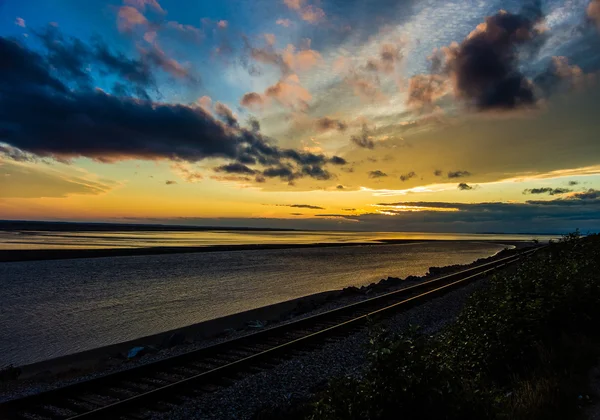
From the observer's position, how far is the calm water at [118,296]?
15.5 meters

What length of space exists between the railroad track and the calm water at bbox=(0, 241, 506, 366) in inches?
257

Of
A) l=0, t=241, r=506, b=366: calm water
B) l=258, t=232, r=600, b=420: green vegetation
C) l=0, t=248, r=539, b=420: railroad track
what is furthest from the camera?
l=0, t=241, r=506, b=366: calm water

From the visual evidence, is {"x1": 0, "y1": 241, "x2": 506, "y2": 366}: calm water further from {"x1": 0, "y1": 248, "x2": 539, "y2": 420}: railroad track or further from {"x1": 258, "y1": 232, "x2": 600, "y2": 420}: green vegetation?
{"x1": 258, "y1": 232, "x2": 600, "y2": 420}: green vegetation

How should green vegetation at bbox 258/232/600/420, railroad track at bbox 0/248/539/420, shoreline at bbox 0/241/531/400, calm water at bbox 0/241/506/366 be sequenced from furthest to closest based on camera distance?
calm water at bbox 0/241/506/366 → shoreline at bbox 0/241/531/400 → railroad track at bbox 0/248/539/420 → green vegetation at bbox 258/232/600/420

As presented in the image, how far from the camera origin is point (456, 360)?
707 centimetres

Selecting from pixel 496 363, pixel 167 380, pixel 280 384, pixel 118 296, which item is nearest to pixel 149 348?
pixel 167 380

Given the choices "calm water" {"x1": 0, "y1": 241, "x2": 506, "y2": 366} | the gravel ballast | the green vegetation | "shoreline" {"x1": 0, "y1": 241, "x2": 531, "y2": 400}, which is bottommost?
"calm water" {"x1": 0, "y1": 241, "x2": 506, "y2": 366}

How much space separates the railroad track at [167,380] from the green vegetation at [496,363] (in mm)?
942

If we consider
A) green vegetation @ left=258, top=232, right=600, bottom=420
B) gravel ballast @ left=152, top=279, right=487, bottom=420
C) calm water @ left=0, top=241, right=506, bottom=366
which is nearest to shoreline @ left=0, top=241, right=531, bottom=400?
calm water @ left=0, top=241, right=506, bottom=366

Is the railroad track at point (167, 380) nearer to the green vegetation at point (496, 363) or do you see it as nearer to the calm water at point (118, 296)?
the green vegetation at point (496, 363)

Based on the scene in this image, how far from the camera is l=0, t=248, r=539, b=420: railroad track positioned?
6.83m

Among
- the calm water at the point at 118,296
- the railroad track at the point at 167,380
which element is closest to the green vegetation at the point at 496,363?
the railroad track at the point at 167,380

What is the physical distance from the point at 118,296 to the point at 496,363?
23212mm

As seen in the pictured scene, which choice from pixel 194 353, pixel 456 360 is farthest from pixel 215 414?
pixel 456 360
